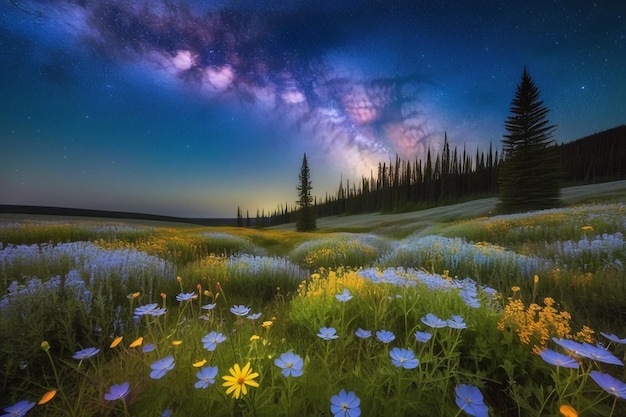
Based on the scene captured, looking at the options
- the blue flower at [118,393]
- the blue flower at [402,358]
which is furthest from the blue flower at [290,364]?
the blue flower at [118,393]

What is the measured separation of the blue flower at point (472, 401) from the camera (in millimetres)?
1111

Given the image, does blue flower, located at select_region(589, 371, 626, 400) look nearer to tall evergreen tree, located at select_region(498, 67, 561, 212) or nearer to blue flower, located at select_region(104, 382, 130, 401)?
blue flower, located at select_region(104, 382, 130, 401)

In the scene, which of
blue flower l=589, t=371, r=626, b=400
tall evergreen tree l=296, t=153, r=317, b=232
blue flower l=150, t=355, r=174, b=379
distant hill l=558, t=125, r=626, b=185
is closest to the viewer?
blue flower l=589, t=371, r=626, b=400

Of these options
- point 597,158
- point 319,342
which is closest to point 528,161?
point 597,158

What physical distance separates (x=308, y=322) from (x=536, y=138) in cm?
2465

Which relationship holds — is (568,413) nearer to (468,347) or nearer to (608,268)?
(468,347)

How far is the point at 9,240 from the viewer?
7203mm

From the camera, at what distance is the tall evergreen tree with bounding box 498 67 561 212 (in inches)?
713

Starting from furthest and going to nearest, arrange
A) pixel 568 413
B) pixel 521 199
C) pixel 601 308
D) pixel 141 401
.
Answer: pixel 521 199
pixel 601 308
pixel 141 401
pixel 568 413

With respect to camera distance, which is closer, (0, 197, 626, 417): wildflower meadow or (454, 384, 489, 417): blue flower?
(454, 384, 489, 417): blue flower

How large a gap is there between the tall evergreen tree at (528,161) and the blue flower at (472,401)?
853 inches

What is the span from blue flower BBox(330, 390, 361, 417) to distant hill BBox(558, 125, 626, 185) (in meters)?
20.4

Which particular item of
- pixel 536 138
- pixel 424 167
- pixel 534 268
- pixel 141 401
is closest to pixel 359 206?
pixel 424 167

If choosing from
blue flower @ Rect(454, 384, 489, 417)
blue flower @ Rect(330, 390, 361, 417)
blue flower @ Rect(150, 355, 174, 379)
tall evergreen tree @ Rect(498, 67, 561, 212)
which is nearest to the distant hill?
tall evergreen tree @ Rect(498, 67, 561, 212)
